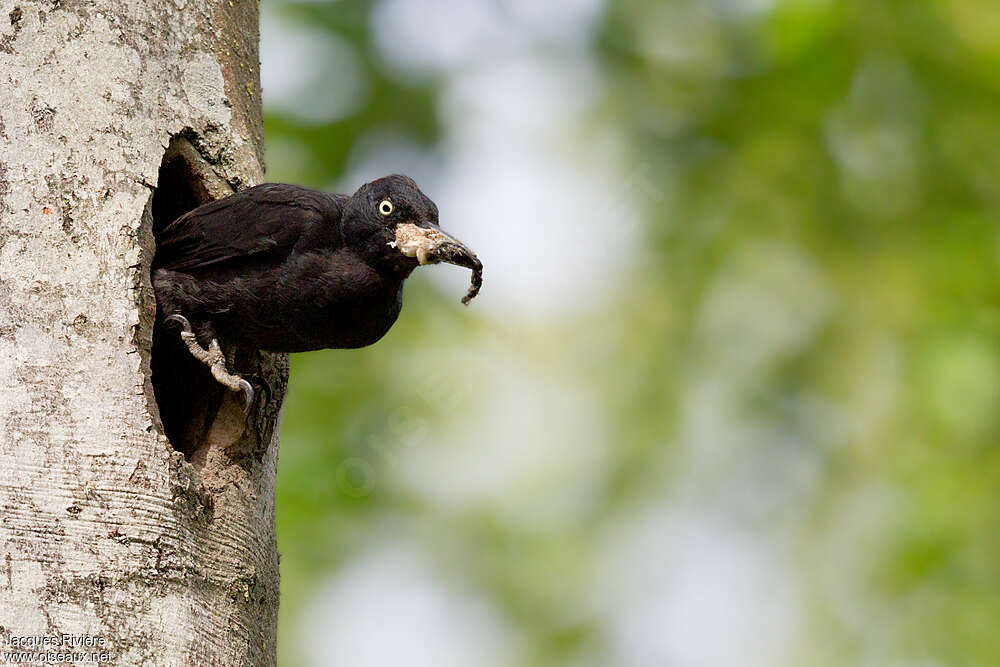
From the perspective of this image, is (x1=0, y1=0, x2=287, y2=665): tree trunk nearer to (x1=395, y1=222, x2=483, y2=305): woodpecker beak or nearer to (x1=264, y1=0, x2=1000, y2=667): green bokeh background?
(x1=395, y1=222, x2=483, y2=305): woodpecker beak

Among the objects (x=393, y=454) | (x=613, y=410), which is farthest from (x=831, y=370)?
(x=393, y=454)

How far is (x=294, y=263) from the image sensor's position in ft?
12.7

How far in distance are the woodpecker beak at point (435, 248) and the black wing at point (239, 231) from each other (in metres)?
0.30

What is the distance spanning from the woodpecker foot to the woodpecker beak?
2.22 ft

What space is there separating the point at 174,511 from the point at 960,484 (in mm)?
5544

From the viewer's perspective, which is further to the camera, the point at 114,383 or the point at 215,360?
the point at 215,360

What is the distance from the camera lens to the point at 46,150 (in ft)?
10.4

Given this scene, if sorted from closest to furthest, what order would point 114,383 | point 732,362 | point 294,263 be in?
point 114,383
point 294,263
point 732,362

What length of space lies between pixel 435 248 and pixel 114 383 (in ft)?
3.87

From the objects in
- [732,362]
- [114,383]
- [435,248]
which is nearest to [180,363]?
[114,383]

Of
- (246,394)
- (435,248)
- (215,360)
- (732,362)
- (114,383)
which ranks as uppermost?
(732,362)

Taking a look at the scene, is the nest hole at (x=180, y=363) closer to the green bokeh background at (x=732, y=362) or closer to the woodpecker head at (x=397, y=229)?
the woodpecker head at (x=397, y=229)

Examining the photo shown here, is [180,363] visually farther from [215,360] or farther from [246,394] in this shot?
[246,394]

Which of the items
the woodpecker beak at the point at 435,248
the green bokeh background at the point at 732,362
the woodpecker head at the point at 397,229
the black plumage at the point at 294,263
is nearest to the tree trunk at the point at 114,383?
the black plumage at the point at 294,263
